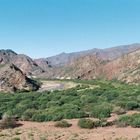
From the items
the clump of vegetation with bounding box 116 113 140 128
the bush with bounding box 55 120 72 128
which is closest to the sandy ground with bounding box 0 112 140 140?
the bush with bounding box 55 120 72 128

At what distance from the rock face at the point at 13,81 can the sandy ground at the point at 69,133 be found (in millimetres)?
49556

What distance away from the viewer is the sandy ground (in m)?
35.6

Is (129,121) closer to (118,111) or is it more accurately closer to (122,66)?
(118,111)

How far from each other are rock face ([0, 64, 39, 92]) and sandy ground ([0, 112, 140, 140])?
49556 mm

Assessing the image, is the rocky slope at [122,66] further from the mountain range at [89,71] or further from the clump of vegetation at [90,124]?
the clump of vegetation at [90,124]

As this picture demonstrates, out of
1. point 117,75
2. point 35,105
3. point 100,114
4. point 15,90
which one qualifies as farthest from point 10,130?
point 117,75

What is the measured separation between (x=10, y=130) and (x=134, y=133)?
37.5ft

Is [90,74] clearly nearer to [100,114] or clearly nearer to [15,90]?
[15,90]

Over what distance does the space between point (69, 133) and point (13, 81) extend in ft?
190

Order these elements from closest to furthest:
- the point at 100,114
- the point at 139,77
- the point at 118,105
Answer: the point at 100,114 < the point at 118,105 < the point at 139,77

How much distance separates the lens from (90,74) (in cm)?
15762

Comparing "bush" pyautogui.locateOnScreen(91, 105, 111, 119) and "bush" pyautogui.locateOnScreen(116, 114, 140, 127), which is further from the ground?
"bush" pyautogui.locateOnScreen(91, 105, 111, 119)

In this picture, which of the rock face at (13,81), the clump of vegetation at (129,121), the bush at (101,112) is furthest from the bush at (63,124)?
the rock face at (13,81)

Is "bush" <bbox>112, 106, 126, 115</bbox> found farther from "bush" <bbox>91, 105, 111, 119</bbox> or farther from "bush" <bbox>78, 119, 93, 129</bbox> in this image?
"bush" <bbox>78, 119, 93, 129</bbox>
